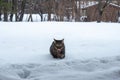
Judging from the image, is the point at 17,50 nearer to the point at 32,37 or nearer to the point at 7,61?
the point at 7,61

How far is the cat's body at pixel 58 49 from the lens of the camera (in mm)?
9773

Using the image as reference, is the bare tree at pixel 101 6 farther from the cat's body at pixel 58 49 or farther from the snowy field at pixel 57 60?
the cat's body at pixel 58 49

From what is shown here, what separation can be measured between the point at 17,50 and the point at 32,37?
98.1 inches

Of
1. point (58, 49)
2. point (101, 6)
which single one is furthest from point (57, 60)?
point (101, 6)

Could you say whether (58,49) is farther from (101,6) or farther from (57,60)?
(101,6)

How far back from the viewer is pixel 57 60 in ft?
32.3

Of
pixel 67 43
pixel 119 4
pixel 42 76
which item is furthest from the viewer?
pixel 119 4

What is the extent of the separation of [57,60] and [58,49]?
34cm

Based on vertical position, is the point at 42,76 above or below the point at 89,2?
below

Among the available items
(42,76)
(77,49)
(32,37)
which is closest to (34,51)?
(77,49)

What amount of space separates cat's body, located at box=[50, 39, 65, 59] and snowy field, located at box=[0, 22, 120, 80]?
17 cm

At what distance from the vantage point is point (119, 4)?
44.8m

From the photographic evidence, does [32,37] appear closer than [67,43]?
No

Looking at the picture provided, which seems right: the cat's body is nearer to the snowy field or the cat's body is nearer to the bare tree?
the snowy field
